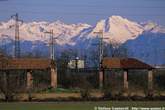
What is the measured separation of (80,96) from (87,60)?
69136mm

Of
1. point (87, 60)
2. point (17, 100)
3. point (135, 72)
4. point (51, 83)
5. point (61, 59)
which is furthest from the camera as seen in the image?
point (87, 60)

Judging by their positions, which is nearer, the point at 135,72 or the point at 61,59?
the point at 135,72

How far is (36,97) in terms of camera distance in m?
53.7

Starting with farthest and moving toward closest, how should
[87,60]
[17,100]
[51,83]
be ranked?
[87,60] → [51,83] → [17,100]

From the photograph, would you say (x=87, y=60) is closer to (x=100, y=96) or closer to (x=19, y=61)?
(x=19, y=61)

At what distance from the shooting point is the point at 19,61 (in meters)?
78.7

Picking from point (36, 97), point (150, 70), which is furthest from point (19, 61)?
point (36, 97)

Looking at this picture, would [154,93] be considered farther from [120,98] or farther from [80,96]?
[80,96]

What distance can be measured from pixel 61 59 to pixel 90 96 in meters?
56.9

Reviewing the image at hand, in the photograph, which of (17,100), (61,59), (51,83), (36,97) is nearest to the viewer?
(17,100)

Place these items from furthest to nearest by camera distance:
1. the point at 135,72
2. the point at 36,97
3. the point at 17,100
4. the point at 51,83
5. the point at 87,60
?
the point at 87,60 < the point at 135,72 < the point at 51,83 < the point at 36,97 < the point at 17,100

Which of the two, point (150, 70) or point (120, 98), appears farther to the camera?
point (150, 70)

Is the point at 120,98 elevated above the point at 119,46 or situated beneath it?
situated beneath

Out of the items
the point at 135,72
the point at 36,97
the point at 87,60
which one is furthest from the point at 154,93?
the point at 87,60
